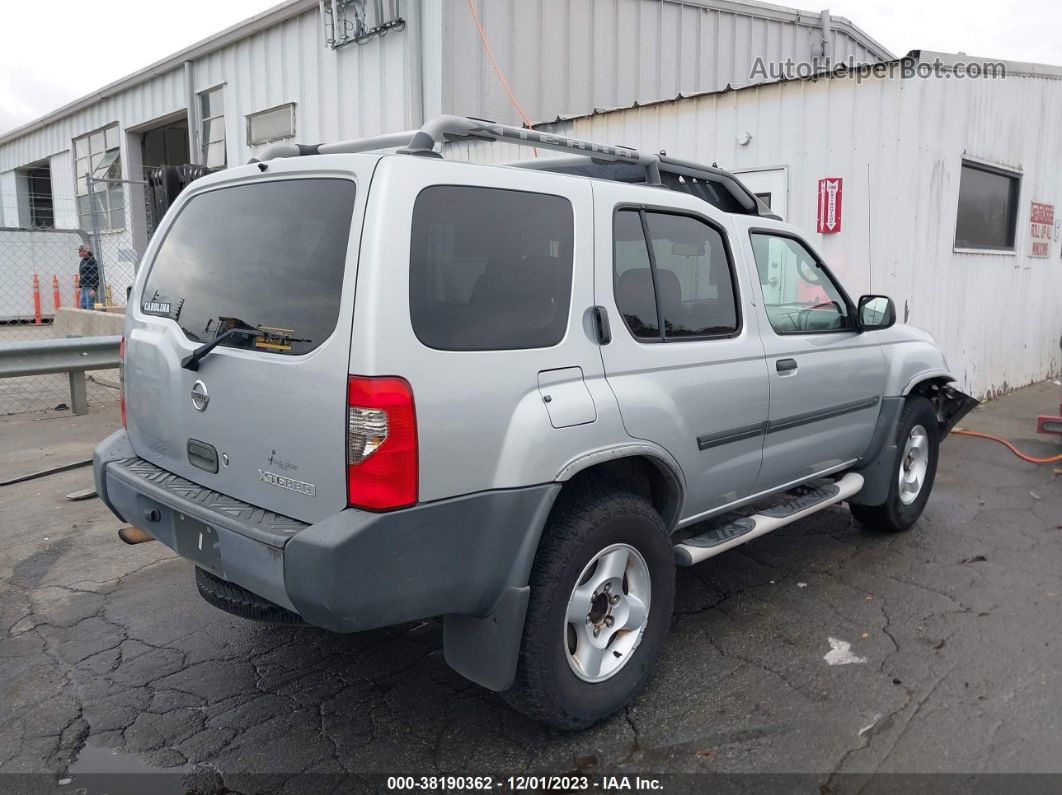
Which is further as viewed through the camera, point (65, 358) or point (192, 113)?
point (192, 113)

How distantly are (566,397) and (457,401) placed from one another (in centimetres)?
44

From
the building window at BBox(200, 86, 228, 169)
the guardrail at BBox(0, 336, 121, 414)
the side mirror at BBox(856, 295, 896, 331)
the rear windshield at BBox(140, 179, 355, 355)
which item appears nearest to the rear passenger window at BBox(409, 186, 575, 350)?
the rear windshield at BBox(140, 179, 355, 355)

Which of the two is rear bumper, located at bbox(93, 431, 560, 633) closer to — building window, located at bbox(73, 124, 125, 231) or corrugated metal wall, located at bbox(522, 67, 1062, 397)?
corrugated metal wall, located at bbox(522, 67, 1062, 397)

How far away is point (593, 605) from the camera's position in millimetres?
3059

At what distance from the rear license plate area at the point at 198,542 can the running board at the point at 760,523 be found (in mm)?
1811

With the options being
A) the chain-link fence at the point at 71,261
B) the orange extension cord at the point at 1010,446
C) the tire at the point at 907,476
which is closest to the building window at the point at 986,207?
the orange extension cord at the point at 1010,446

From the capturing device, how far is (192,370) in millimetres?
2920

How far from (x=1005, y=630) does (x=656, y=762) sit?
204 cm

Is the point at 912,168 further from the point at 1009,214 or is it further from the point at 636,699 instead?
the point at 636,699

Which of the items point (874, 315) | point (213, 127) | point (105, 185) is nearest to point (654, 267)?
point (874, 315)

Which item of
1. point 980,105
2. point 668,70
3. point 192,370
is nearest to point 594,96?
point 668,70

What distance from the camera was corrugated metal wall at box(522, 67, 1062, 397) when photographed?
7.68 meters

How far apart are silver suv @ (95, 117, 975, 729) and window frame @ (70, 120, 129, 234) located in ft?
56.0

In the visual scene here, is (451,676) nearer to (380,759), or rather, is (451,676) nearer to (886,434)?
(380,759)
